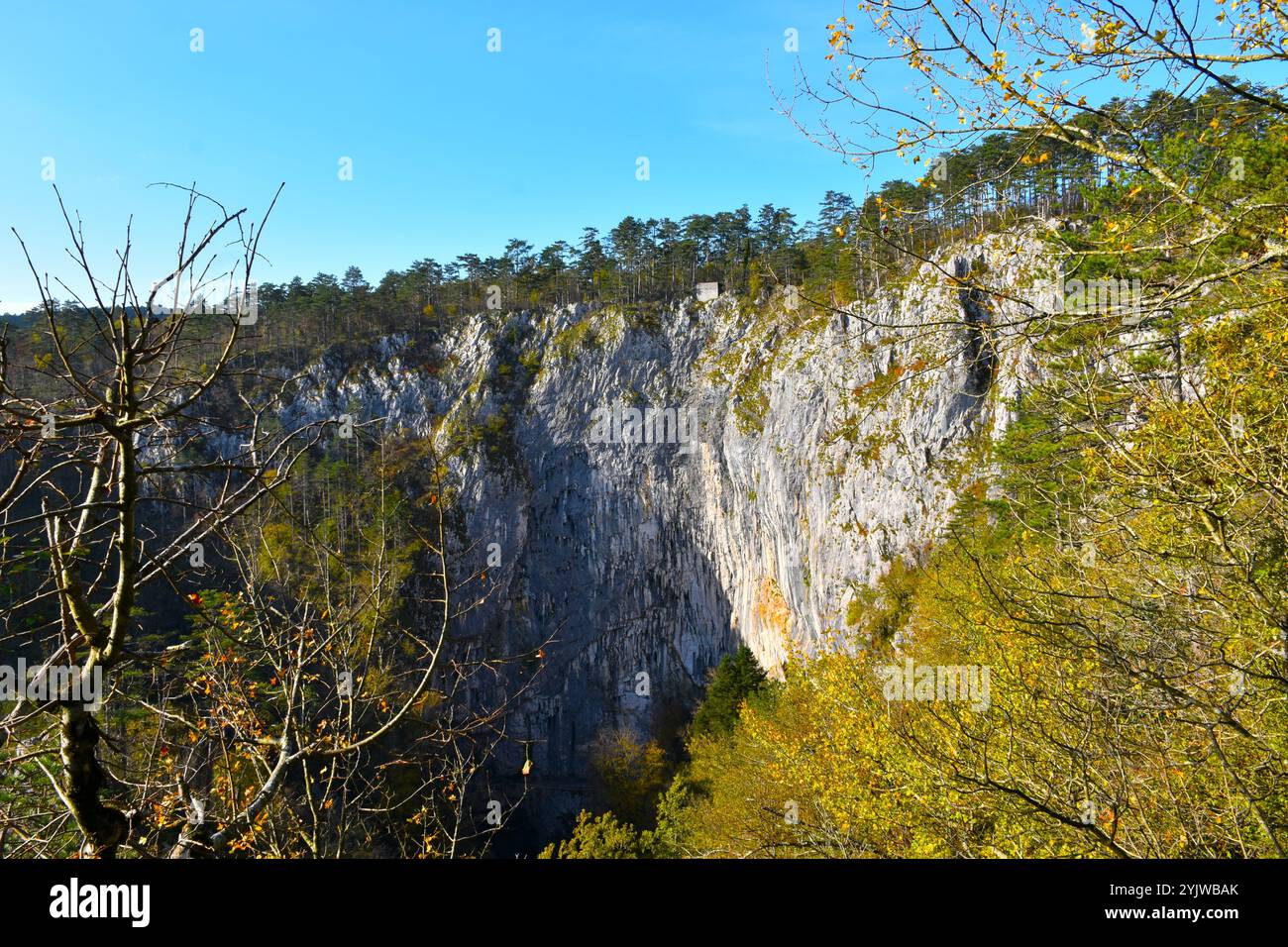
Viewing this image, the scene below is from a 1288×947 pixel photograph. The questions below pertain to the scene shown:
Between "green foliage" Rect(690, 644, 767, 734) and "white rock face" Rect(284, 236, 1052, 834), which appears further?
"white rock face" Rect(284, 236, 1052, 834)

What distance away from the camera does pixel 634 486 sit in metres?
42.2

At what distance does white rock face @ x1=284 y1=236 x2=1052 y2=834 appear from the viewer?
33.9 m

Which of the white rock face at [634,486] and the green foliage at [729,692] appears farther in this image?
the white rock face at [634,486]

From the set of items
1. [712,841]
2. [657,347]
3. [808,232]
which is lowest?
[712,841]

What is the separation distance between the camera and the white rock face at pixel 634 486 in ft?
111

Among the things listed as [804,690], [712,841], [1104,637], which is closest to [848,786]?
[1104,637]

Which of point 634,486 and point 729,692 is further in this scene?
point 634,486

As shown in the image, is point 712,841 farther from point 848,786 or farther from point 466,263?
point 466,263

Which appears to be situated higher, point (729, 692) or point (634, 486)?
point (634, 486)

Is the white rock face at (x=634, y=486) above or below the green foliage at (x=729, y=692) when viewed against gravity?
above

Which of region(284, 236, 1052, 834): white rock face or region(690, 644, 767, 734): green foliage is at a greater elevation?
region(284, 236, 1052, 834): white rock face

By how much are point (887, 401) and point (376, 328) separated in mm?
39185
